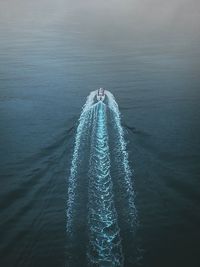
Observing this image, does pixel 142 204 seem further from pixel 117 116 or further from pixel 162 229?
pixel 117 116

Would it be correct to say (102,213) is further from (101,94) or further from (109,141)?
(101,94)

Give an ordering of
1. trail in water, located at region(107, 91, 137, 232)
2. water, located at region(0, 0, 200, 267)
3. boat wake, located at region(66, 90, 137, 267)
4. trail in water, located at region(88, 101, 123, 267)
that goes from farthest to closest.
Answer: trail in water, located at region(107, 91, 137, 232), water, located at region(0, 0, 200, 267), boat wake, located at region(66, 90, 137, 267), trail in water, located at region(88, 101, 123, 267)

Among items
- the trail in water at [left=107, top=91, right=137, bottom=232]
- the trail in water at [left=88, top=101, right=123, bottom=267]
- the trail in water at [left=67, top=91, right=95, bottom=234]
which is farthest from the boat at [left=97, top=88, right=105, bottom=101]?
the trail in water at [left=88, top=101, right=123, bottom=267]

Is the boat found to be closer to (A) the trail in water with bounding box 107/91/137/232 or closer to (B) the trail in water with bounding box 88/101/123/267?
(A) the trail in water with bounding box 107/91/137/232

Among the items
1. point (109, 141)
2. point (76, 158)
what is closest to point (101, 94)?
point (109, 141)

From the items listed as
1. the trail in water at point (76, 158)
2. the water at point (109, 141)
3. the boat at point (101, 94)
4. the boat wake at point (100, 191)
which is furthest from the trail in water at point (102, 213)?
the boat at point (101, 94)

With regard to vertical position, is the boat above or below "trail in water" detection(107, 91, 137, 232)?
above
